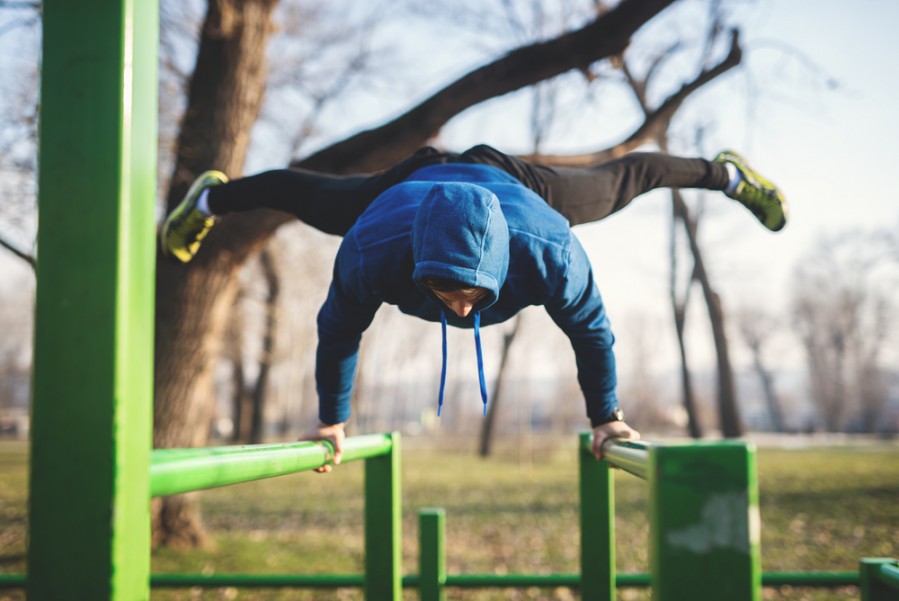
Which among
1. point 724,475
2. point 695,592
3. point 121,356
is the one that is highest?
point 121,356

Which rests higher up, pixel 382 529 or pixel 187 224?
pixel 187 224

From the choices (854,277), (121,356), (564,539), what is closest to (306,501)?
(564,539)

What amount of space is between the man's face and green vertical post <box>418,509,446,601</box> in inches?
44.1

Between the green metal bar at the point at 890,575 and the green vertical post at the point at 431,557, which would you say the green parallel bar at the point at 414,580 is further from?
the green metal bar at the point at 890,575

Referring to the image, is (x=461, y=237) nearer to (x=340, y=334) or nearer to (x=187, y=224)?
(x=340, y=334)

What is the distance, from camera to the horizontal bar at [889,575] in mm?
1559

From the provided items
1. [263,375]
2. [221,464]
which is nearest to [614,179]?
[221,464]

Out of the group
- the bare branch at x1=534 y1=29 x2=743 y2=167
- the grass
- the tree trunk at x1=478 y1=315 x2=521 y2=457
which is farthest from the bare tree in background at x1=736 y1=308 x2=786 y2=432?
the bare branch at x1=534 y1=29 x2=743 y2=167

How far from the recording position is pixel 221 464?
37.4 inches

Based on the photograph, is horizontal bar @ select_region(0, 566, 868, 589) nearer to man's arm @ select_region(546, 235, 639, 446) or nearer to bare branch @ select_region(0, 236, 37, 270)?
man's arm @ select_region(546, 235, 639, 446)

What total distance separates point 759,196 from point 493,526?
5.07 meters

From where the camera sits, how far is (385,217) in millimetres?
1599

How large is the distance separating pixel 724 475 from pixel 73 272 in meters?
0.72

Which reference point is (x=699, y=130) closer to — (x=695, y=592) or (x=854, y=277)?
(x=695, y=592)
